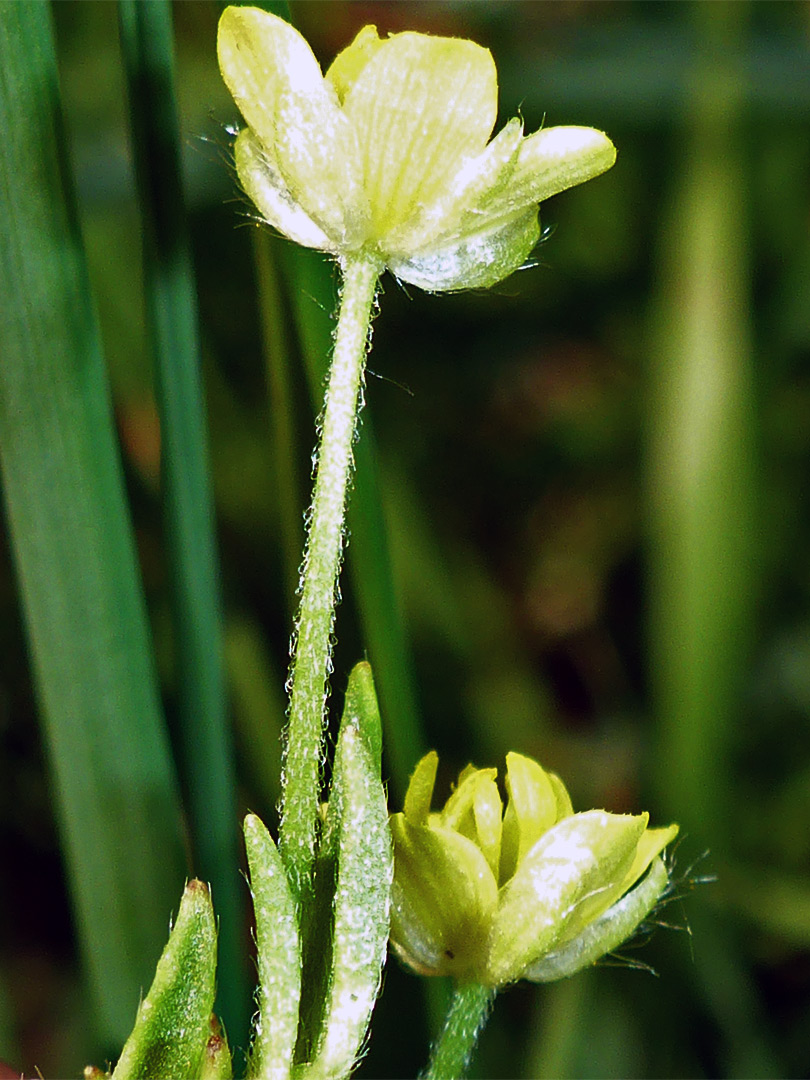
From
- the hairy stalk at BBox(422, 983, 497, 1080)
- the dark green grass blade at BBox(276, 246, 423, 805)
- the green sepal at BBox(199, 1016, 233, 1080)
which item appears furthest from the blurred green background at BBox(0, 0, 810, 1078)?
the green sepal at BBox(199, 1016, 233, 1080)

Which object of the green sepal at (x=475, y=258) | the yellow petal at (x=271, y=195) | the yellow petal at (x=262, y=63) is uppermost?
the yellow petal at (x=262, y=63)

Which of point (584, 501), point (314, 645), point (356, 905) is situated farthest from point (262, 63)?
point (584, 501)

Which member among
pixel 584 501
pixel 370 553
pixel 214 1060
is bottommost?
pixel 584 501

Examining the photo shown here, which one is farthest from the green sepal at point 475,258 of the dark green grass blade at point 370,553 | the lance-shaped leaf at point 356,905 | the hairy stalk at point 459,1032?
the hairy stalk at point 459,1032

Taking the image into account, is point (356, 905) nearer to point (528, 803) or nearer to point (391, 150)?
point (528, 803)

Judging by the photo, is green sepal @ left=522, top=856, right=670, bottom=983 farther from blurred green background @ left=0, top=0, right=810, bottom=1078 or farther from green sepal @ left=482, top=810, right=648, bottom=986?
blurred green background @ left=0, top=0, right=810, bottom=1078

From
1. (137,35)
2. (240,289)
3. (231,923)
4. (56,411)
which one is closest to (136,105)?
(137,35)

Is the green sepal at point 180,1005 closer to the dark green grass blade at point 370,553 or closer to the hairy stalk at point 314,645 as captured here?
the hairy stalk at point 314,645
